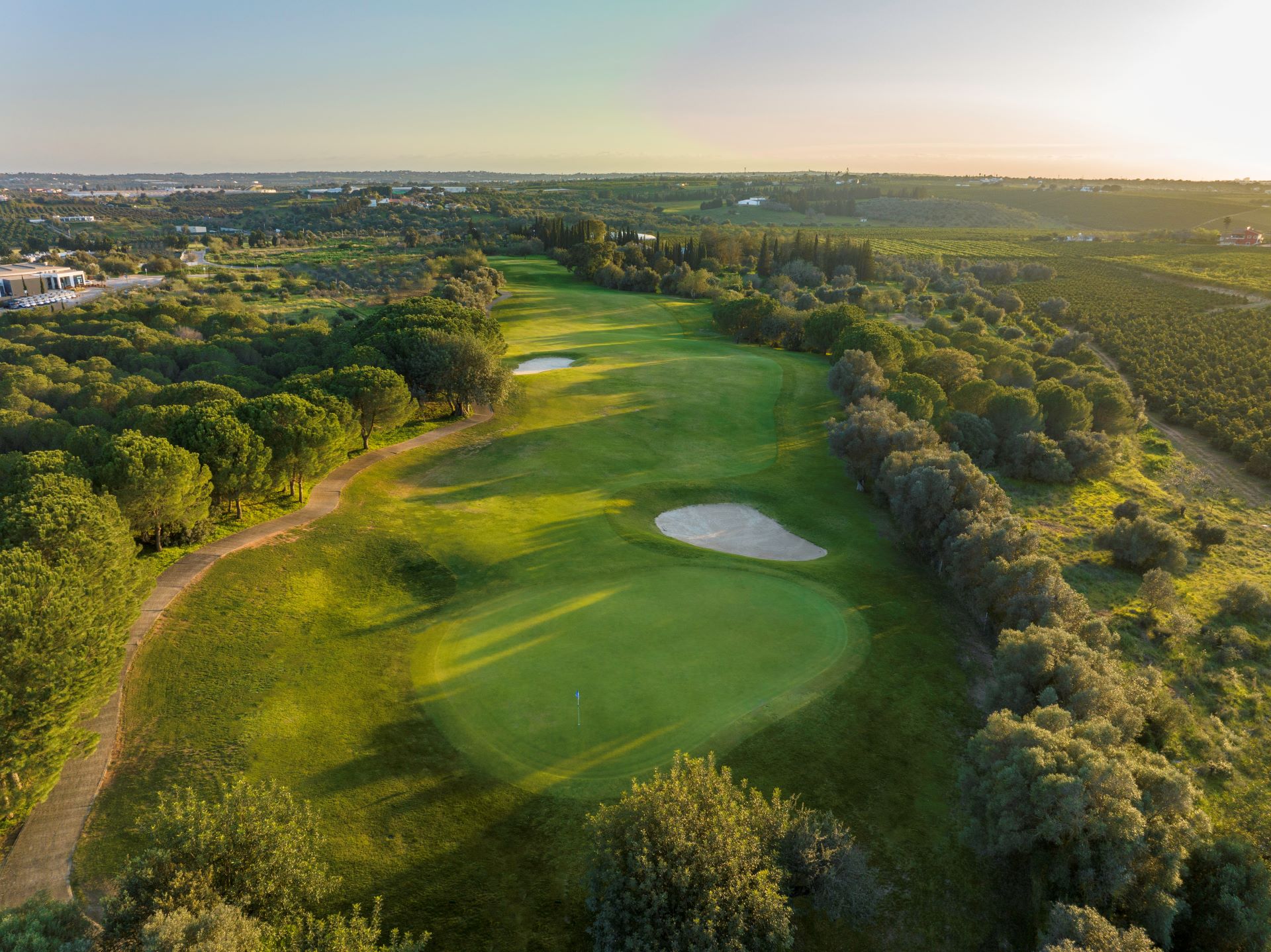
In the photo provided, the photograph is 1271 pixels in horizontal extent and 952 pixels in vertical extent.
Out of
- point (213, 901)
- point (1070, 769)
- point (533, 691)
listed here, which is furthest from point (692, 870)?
point (1070, 769)

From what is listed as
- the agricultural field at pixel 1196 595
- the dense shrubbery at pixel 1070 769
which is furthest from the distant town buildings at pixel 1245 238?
the dense shrubbery at pixel 1070 769

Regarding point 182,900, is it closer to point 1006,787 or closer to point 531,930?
point 531,930

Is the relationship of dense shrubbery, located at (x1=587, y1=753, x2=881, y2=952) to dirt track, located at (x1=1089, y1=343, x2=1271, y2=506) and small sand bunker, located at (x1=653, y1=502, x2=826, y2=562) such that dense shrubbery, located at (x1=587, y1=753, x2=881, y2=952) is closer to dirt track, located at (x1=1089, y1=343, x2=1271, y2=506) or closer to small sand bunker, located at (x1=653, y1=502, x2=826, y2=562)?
small sand bunker, located at (x1=653, y1=502, x2=826, y2=562)

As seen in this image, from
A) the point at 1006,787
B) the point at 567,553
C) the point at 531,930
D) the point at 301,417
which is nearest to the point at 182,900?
the point at 531,930

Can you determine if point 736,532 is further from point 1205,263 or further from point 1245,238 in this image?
point 1245,238

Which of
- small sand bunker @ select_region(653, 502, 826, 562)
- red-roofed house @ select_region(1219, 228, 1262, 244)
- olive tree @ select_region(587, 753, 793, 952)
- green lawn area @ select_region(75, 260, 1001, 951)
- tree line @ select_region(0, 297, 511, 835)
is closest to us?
olive tree @ select_region(587, 753, 793, 952)

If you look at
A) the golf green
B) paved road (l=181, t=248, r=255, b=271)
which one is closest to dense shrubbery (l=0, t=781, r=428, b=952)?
the golf green
